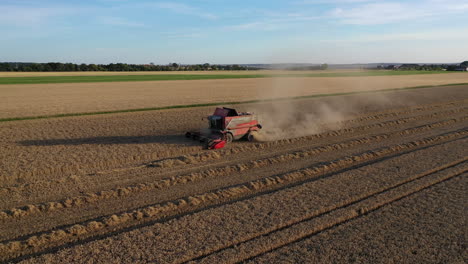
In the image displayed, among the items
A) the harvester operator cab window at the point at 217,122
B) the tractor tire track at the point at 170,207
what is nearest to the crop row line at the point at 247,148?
the harvester operator cab window at the point at 217,122

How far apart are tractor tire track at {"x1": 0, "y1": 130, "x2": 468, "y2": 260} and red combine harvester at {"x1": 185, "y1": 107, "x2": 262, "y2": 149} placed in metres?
4.33

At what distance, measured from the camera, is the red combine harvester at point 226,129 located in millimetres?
14797

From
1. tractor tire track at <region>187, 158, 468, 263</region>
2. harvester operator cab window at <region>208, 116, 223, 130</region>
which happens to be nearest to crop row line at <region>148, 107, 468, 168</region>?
harvester operator cab window at <region>208, 116, 223, 130</region>

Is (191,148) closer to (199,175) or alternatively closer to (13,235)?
(199,175)

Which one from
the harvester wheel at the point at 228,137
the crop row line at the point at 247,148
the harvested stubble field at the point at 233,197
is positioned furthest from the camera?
the harvester wheel at the point at 228,137

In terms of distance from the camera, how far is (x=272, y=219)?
8.20m

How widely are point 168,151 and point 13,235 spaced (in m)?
7.04

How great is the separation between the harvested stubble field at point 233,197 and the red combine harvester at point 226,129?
0.47 metres

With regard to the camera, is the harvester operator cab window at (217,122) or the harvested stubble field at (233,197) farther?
the harvester operator cab window at (217,122)

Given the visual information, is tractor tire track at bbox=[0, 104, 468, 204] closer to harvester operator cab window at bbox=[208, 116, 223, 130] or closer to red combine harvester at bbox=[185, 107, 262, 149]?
red combine harvester at bbox=[185, 107, 262, 149]

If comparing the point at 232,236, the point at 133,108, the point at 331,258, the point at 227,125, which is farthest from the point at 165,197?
the point at 133,108

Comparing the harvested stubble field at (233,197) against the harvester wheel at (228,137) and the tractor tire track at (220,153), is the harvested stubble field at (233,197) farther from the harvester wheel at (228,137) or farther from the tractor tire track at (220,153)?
the harvester wheel at (228,137)

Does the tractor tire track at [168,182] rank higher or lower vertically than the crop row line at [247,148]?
lower

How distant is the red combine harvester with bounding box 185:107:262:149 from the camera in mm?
14797
